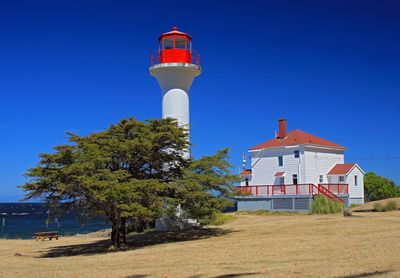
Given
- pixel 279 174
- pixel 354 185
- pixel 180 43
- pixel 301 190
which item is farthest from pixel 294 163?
pixel 180 43

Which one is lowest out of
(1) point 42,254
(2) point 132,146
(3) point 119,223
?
(1) point 42,254

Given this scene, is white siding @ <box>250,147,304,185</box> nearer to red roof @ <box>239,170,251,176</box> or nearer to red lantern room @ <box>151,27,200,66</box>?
red roof @ <box>239,170,251,176</box>

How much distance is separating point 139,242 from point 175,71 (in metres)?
10.2

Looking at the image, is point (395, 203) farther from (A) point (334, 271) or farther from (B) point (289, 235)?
(A) point (334, 271)

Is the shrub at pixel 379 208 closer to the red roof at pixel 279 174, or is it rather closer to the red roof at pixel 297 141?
the red roof at pixel 297 141

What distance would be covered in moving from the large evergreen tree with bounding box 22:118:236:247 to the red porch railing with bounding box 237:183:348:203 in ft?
39.2

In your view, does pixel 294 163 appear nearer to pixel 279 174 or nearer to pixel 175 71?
pixel 279 174

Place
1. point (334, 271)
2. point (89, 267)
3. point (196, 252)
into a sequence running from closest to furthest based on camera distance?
point (334, 271)
point (89, 267)
point (196, 252)

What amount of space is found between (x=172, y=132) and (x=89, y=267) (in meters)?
8.68

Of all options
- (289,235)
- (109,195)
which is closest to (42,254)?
(109,195)

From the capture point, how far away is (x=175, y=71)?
2873 cm

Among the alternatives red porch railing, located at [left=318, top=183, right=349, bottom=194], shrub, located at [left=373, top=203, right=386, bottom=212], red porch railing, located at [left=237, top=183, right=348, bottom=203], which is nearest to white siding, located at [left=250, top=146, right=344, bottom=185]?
red porch railing, located at [left=318, top=183, right=349, bottom=194]

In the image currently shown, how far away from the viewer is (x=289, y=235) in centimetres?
2041

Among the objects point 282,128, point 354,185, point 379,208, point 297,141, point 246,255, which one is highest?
point 282,128
